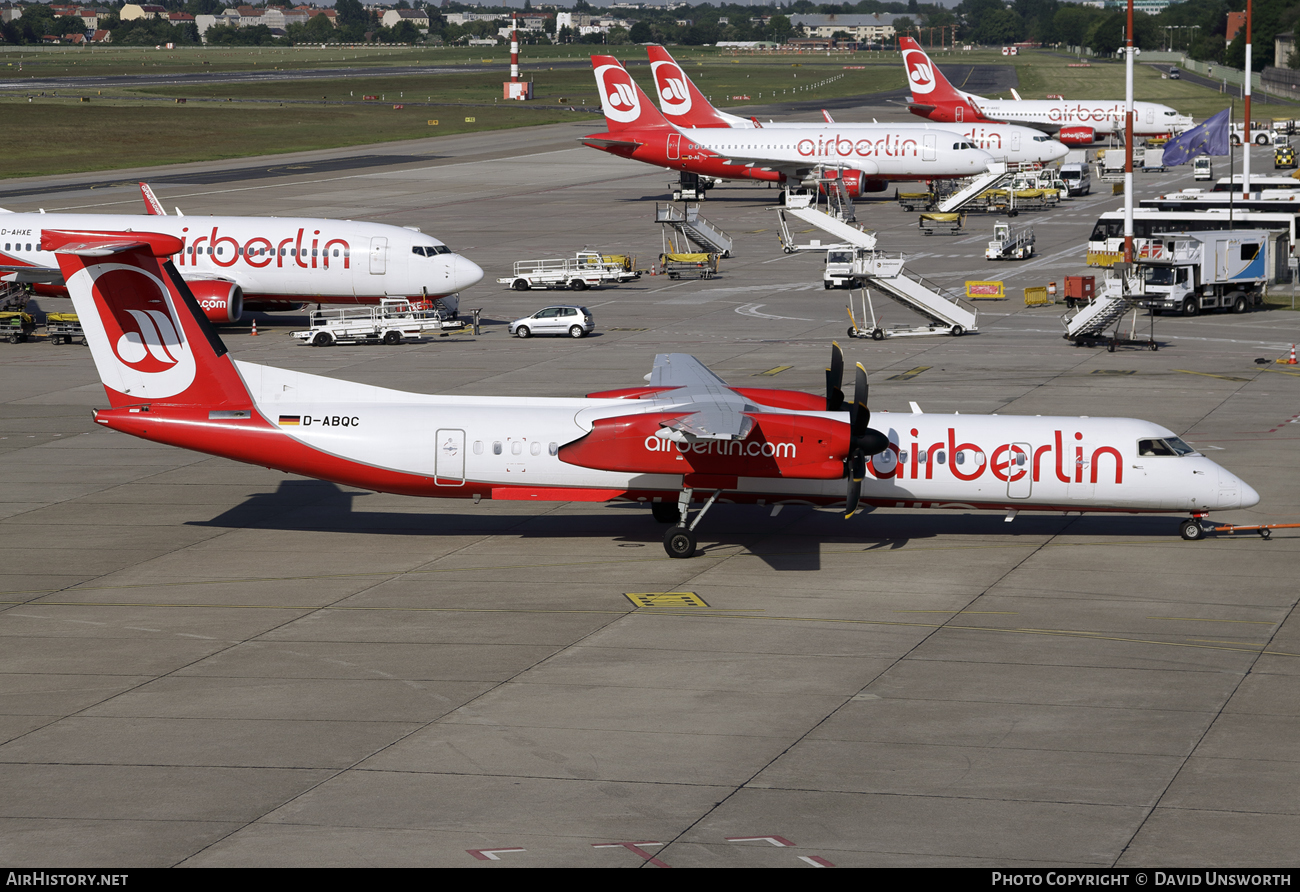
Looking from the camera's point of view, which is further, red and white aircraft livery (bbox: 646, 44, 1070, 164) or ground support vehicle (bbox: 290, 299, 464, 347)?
red and white aircraft livery (bbox: 646, 44, 1070, 164)

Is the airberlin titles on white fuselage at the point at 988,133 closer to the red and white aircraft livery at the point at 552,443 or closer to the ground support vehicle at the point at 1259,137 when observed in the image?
the ground support vehicle at the point at 1259,137

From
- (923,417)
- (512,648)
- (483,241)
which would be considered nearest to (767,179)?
(483,241)

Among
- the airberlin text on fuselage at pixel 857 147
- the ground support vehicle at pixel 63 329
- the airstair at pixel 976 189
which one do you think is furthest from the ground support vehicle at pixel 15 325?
the airstair at pixel 976 189

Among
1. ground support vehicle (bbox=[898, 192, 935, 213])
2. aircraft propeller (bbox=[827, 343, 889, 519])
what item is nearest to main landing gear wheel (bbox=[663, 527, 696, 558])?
aircraft propeller (bbox=[827, 343, 889, 519])

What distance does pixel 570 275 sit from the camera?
262 feet

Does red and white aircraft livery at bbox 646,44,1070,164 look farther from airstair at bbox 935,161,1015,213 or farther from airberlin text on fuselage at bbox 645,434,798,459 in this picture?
airberlin text on fuselage at bbox 645,434,798,459

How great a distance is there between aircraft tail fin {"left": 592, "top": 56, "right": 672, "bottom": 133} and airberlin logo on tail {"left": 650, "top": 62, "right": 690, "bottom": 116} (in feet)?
7.86

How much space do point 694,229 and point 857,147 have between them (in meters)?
30.4

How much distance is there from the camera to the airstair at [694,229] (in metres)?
83.8

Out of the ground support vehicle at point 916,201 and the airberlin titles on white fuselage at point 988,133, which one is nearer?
the ground support vehicle at point 916,201

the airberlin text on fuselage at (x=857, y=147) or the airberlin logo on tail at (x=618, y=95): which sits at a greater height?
the airberlin logo on tail at (x=618, y=95)

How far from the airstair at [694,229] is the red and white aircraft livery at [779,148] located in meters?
24.2

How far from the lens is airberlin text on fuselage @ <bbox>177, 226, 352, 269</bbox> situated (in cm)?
6575

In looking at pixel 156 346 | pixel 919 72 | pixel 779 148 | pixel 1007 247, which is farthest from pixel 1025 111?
pixel 156 346
